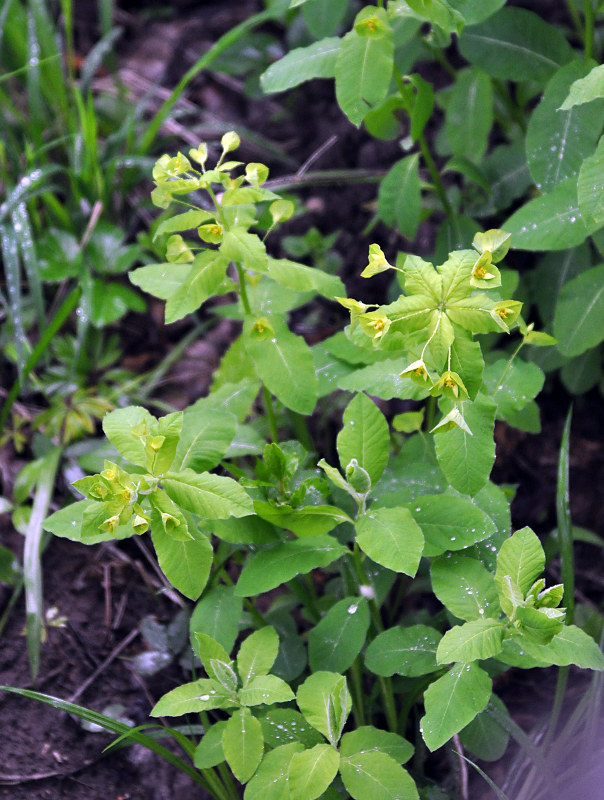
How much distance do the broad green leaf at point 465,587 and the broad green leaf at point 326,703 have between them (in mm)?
263

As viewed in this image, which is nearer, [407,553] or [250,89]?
[407,553]

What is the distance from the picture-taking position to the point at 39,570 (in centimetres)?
197

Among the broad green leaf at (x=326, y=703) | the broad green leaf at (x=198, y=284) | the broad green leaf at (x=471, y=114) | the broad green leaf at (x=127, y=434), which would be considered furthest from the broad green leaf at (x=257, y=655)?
the broad green leaf at (x=471, y=114)

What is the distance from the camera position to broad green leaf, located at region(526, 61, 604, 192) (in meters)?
1.85

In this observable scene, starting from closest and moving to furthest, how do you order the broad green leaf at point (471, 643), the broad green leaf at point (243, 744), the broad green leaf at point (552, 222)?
1. the broad green leaf at point (471, 643)
2. the broad green leaf at point (243, 744)
3. the broad green leaf at point (552, 222)

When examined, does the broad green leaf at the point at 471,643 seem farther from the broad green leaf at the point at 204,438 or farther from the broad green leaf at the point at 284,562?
the broad green leaf at the point at 204,438

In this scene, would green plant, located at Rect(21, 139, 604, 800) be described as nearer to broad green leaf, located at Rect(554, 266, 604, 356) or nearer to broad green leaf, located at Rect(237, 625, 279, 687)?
broad green leaf, located at Rect(237, 625, 279, 687)

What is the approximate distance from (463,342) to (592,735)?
0.94 m

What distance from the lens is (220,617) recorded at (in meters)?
1.61

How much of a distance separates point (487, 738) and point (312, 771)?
0.47 meters

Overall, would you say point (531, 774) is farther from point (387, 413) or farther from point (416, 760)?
point (387, 413)

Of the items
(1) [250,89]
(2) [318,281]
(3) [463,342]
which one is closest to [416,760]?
(3) [463,342]

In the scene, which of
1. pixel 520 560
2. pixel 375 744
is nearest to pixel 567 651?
pixel 520 560

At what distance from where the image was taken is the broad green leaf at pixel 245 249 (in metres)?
1.52
